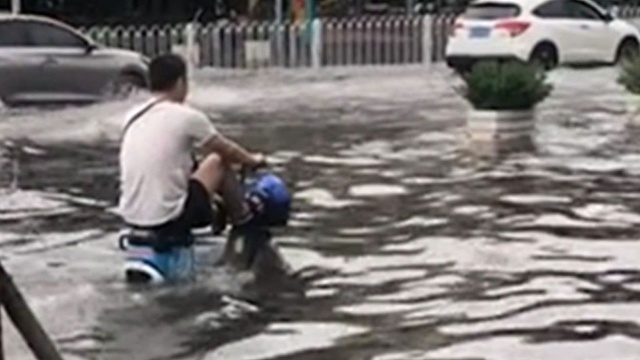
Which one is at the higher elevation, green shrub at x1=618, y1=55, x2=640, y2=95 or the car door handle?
green shrub at x1=618, y1=55, x2=640, y2=95

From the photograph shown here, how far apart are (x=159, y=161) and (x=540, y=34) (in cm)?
2274

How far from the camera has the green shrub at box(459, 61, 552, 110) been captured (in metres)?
18.6

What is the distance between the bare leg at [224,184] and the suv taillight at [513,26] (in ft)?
70.4

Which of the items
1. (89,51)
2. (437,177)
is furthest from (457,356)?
(89,51)

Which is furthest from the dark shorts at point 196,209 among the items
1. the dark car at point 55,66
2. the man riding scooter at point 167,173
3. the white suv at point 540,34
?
the white suv at point 540,34

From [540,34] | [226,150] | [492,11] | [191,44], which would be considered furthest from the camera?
[191,44]

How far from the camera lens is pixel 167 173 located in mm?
10391

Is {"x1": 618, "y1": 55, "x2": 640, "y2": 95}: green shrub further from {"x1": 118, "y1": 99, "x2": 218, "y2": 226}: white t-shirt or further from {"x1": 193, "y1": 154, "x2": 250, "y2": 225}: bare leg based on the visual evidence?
{"x1": 118, "y1": 99, "x2": 218, "y2": 226}: white t-shirt

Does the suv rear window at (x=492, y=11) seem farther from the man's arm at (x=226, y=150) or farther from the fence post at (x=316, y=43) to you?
the man's arm at (x=226, y=150)

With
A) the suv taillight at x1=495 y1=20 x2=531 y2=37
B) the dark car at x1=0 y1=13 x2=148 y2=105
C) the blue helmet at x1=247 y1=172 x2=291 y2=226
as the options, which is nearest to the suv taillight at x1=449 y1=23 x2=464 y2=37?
the suv taillight at x1=495 y1=20 x2=531 y2=37

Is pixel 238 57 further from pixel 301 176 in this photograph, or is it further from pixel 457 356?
pixel 457 356

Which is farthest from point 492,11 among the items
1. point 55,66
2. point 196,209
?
point 196,209

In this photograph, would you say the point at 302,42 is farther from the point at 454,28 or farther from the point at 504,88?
the point at 504,88

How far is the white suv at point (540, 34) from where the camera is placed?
32000 mm
